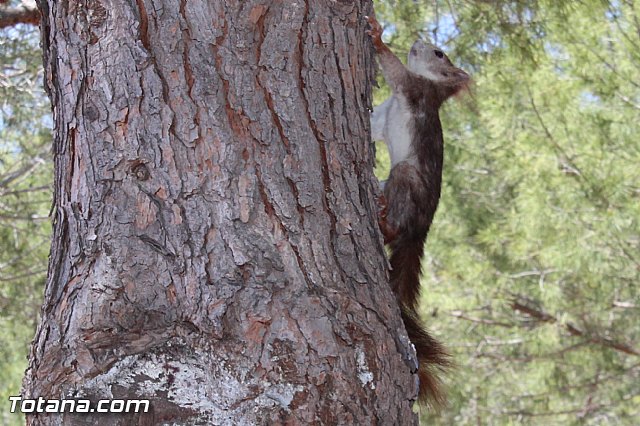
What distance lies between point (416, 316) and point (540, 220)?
3.41 meters

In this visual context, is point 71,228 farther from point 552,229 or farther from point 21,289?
point 552,229

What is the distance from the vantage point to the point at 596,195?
5.08 metres

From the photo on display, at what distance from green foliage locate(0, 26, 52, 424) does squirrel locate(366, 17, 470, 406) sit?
2.24 metres

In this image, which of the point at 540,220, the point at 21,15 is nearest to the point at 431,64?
the point at 21,15

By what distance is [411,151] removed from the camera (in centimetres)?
285

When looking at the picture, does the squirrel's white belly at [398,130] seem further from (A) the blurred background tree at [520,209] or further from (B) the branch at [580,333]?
(B) the branch at [580,333]

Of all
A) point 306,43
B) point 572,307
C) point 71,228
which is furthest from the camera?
point 572,307

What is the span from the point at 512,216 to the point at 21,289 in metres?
3.17

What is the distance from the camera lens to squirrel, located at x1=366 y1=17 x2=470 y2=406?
2381 mm

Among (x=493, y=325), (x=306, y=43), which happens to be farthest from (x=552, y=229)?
(x=306, y=43)

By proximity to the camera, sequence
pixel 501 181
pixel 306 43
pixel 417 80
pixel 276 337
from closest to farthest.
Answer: pixel 276 337 < pixel 306 43 < pixel 417 80 < pixel 501 181

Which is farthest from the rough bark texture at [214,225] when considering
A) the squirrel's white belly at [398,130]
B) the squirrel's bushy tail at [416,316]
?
the squirrel's white belly at [398,130]

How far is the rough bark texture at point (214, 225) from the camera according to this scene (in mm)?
1333

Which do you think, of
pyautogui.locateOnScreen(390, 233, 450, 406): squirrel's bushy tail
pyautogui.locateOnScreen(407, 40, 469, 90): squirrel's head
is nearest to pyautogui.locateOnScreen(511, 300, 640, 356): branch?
pyautogui.locateOnScreen(407, 40, 469, 90): squirrel's head
